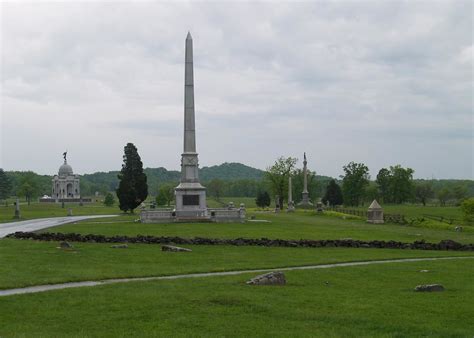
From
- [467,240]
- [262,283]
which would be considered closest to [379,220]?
[467,240]

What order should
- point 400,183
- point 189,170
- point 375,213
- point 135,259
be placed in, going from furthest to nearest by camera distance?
point 400,183 < point 375,213 < point 189,170 < point 135,259

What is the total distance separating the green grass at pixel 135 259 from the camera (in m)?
17.6

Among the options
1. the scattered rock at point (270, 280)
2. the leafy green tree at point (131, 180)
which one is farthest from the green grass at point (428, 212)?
the scattered rock at point (270, 280)

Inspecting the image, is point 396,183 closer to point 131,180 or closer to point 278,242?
point 131,180

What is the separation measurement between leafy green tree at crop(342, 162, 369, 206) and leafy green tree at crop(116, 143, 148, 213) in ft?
157

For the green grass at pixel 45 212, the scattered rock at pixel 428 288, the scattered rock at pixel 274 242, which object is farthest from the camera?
the green grass at pixel 45 212

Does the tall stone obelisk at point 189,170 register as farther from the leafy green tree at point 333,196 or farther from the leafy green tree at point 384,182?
the leafy green tree at point 384,182

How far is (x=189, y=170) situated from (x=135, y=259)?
29325 millimetres

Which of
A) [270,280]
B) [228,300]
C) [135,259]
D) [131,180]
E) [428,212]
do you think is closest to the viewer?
[228,300]

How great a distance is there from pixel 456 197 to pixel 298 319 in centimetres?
12566

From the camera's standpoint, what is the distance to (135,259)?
859 inches

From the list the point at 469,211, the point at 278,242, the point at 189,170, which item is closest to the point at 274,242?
the point at 278,242

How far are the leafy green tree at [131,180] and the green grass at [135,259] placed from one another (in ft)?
114

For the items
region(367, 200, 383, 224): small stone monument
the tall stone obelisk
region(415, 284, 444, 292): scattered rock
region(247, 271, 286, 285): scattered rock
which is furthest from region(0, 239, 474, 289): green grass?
region(367, 200, 383, 224): small stone monument
